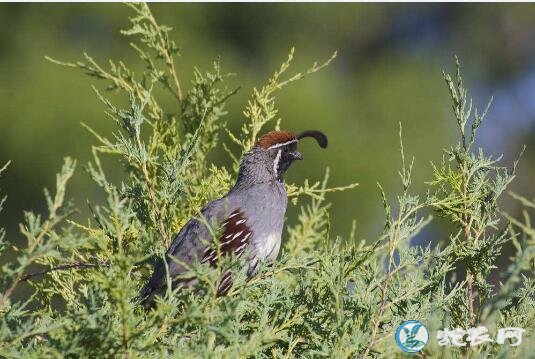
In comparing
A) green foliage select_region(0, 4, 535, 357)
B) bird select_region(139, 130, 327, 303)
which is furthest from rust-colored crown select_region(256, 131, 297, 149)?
green foliage select_region(0, 4, 535, 357)

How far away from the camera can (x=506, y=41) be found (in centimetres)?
1018

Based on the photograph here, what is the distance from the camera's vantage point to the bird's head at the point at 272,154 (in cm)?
289

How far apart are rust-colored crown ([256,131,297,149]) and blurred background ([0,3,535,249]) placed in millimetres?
2801

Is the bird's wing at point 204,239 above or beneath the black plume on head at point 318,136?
beneath

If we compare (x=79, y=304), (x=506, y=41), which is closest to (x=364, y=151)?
(x=506, y=41)

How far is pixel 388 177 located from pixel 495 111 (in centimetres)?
286

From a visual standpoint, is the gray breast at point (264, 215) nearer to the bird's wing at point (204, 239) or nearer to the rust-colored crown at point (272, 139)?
the bird's wing at point (204, 239)

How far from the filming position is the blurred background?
6574 millimetres

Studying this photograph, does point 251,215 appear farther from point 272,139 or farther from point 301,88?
point 301,88

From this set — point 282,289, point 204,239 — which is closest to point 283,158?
point 204,239

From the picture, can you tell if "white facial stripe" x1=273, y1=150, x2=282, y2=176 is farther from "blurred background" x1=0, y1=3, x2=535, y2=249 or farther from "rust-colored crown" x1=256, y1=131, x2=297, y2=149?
"blurred background" x1=0, y1=3, x2=535, y2=249

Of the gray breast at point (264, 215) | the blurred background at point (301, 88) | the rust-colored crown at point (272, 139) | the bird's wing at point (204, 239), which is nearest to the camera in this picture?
the bird's wing at point (204, 239)

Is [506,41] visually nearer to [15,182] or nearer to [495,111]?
[495,111]

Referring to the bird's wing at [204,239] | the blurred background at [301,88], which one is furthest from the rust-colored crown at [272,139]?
the blurred background at [301,88]
